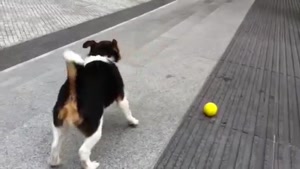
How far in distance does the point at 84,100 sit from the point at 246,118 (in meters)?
2.34

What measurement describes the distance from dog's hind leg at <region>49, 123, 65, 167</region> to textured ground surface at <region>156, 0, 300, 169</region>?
924mm

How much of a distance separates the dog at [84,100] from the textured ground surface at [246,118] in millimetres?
740

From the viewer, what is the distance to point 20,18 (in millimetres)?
7898

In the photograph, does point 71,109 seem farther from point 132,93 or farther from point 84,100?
point 132,93

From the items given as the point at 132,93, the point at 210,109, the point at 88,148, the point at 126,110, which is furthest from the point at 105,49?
the point at 210,109

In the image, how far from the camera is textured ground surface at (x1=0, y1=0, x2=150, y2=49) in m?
6.97

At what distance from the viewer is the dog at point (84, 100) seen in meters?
2.91

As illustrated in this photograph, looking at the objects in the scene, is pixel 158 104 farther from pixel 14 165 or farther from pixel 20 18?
pixel 20 18

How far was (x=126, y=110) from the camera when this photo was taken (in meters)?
3.88

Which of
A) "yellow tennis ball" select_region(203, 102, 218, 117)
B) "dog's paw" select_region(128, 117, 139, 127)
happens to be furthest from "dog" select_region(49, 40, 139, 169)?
"yellow tennis ball" select_region(203, 102, 218, 117)

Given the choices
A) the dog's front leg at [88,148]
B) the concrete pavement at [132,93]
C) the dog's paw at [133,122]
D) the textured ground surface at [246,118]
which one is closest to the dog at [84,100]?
the dog's front leg at [88,148]

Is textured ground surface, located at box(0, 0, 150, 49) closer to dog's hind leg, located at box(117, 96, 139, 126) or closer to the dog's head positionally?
the dog's head

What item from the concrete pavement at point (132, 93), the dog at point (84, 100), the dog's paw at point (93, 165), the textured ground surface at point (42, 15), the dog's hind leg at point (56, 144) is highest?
the dog at point (84, 100)

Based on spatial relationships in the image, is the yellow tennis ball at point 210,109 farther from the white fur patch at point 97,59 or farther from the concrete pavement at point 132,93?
the white fur patch at point 97,59
